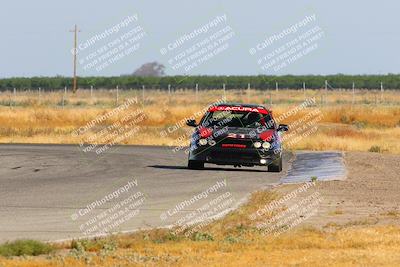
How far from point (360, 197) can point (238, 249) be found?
779 centimetres

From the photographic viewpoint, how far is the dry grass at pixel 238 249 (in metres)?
12.7

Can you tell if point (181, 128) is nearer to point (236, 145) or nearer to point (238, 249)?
point (236, 145)

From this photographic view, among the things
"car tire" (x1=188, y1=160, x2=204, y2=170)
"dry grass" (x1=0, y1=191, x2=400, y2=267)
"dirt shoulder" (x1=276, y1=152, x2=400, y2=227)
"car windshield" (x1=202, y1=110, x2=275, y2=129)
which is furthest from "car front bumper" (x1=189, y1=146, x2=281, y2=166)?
"dry grass" (x1=0, y1=191, x2=400, y2=267)

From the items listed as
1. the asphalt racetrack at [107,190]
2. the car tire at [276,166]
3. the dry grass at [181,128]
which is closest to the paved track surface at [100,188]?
the asphalt racetrack at [107,190]

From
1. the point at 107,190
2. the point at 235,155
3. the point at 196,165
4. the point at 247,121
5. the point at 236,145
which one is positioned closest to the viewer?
the point at 107,190

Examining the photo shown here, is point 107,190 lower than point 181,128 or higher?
higher

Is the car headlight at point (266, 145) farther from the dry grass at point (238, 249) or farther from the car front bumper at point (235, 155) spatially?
the dry grass at point (238, 249)

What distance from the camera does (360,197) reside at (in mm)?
21234

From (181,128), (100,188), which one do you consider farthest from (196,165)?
(181,128)

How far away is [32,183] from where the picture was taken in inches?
1012

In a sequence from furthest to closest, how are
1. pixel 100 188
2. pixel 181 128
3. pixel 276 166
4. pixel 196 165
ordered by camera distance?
pixel 181 128 → pixel 196 165 → pixel 276 166 → pixel 100 188

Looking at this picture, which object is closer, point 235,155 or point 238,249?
point 238,249

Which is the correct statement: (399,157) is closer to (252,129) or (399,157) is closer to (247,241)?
(252,129)

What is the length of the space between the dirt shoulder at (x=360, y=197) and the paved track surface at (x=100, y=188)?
1607 mm
